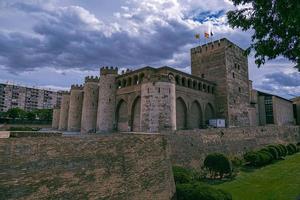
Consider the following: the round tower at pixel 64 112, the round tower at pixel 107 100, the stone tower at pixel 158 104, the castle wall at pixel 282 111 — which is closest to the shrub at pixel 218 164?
the stone tower at pixel 158 104

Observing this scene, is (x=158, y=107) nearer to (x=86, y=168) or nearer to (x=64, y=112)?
(x=86, y=168)

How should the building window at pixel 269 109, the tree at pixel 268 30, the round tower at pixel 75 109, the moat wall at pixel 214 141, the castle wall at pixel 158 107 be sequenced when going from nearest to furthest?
the tree at pixel 268 30
the moat wall at pixel 214 141
the castle wall at pixel 158 107
the round tower at pixel 75 109
the building window at pixel 269 109

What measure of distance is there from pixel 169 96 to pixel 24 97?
93654mm

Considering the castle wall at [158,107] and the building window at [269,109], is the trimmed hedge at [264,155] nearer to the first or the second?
the castle wall at [158,107]

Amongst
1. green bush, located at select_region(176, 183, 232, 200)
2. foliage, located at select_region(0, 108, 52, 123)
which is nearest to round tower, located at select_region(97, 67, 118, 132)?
green bush, located at select_region(176, 183, 232, 200)

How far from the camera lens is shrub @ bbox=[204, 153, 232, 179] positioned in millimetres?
17031

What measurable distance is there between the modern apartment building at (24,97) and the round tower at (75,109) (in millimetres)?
53263

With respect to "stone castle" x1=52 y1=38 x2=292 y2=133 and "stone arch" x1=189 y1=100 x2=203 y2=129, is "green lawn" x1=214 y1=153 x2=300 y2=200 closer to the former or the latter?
"stone castle" x1=52 y1=38 x2=292 y2=133

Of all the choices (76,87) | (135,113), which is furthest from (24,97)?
(135,113)

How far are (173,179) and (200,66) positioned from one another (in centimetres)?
2619

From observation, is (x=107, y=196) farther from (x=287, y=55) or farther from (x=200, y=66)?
(x=200, y=66)

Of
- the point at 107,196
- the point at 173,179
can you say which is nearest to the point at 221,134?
the point at 173,179

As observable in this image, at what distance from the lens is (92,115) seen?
32.2 m

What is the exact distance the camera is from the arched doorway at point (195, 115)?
28559 millimetres
